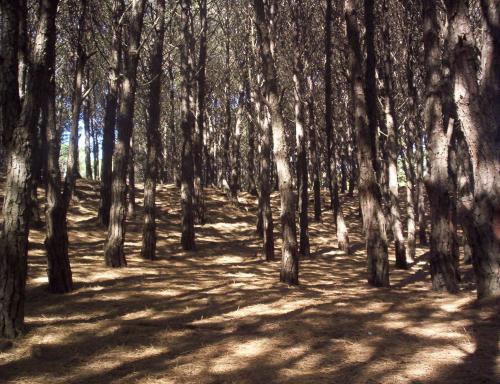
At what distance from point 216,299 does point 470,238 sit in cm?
401

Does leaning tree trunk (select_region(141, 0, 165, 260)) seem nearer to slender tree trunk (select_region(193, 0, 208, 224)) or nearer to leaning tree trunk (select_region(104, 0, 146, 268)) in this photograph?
leaning tree trunk (select_region(104, 0, 146, 268))

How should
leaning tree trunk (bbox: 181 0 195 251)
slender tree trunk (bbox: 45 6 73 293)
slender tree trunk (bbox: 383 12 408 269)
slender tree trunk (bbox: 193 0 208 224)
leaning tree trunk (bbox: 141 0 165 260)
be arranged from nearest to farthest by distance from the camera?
slender tree trunk (bbox: 45 6 73 293)
leaning tree trunk (bbox: 141 0 165 260)
slender tree trunk (bbox: 383 12 408 269)
leaning tree trunk (bbox: 181 0 195 251)
slender tree trunk (bbox: 193 0 208 224)

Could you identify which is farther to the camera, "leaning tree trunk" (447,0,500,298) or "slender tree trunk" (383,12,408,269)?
"slender tree trunk" (383,12,408,269)

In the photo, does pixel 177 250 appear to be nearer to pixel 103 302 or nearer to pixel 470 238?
pixel 103 302

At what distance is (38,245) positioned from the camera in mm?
11562

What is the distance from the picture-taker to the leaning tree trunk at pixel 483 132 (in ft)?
20.9

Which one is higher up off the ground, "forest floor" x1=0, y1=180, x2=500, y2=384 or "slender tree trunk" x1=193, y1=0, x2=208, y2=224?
"slender tree trunk" x1=193, y1=0, x2=208, y2=224

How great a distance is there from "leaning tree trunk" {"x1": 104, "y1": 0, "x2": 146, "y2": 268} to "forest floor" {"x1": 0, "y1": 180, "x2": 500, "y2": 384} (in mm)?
513

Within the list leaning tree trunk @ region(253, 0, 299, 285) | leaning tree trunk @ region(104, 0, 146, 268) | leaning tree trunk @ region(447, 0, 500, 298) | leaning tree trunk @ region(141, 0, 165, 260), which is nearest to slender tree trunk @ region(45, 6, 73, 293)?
leaning tree trunk @ region(104, 0, 146, 268)

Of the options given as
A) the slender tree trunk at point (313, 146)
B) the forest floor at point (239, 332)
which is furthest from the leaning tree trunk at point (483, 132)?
the slender tree trunk at point (313, 146)

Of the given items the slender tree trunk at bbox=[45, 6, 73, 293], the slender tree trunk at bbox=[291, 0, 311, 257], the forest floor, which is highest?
the slender tree trunk at bbox=[291, 0, 311, 257]

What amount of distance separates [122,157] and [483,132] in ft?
24.4

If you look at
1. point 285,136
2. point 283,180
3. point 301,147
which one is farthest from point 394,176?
point 283,180

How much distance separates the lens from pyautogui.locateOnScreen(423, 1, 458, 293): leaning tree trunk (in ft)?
28.1
